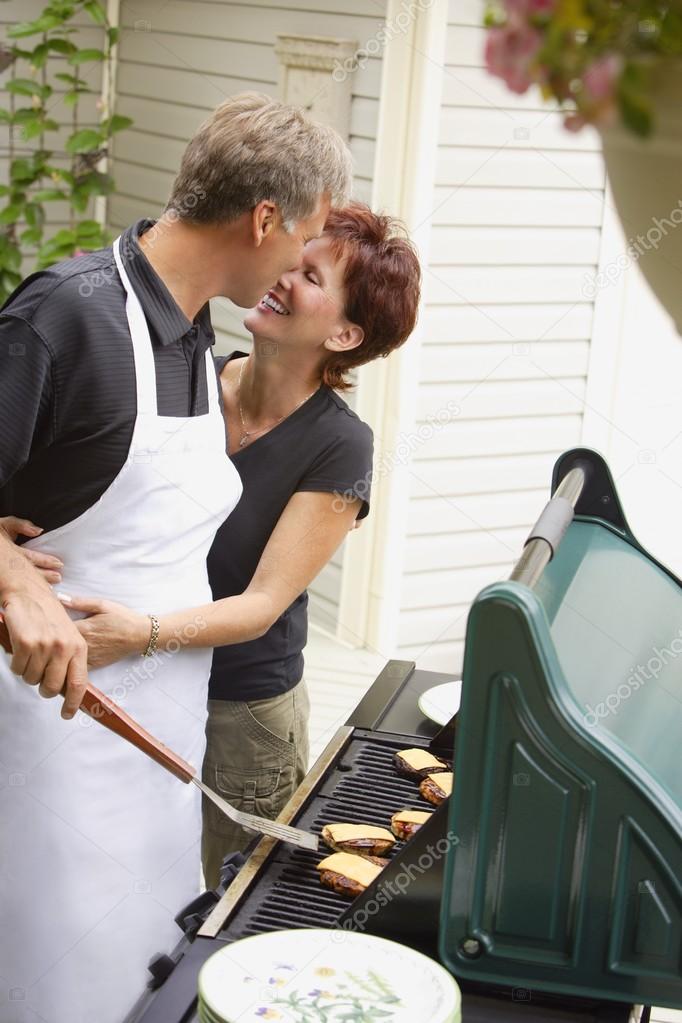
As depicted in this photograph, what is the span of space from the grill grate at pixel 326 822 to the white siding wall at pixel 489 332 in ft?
11.0

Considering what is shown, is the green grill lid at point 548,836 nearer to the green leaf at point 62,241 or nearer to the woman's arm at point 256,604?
the woman's arm at point 256,604

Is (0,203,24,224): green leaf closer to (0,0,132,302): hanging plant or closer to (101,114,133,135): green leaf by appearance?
(0,0,132,302): hanging plant

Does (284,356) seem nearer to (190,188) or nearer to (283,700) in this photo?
(190,188)

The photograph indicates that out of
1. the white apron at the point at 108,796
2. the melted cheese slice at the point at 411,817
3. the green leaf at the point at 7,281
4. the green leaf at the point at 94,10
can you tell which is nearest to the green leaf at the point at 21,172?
the green leaf at the point at 7,281

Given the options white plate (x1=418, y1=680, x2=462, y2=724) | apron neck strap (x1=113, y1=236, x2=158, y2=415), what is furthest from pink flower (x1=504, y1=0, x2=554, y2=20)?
white plate (x1=418, y1=680, x2=462, y2=724)

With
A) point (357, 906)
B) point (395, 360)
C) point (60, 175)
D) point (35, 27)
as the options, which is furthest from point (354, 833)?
point (60, 175)

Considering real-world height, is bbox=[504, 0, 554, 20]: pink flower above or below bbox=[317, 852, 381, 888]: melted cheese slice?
above

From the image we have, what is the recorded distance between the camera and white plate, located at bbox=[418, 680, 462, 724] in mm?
1951

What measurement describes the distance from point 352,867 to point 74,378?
28.7 inches

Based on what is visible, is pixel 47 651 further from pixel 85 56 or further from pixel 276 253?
pixel 85 56

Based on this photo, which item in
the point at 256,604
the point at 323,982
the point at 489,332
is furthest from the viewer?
the point at 489,332

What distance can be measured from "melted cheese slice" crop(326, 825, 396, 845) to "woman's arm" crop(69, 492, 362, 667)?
43 cm

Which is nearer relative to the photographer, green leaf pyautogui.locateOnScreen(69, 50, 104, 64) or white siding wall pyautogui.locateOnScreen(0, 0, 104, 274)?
green leaf pyautogui.locateOnScreen(69, 50, 104, 64)

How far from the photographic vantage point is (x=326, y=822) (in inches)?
63.7
